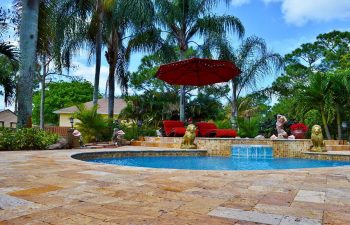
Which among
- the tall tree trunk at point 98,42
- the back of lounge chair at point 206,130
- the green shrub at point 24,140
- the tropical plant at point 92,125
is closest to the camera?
the green shrub at point 24,140

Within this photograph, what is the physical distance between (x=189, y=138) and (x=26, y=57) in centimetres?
617

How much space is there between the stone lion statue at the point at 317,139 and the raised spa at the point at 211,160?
0.59 m

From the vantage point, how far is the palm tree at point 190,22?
15.0 meters

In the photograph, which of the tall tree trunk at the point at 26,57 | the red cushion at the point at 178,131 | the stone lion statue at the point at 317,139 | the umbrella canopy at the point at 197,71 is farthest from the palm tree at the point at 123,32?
the stone lion statue at the point at 317,139

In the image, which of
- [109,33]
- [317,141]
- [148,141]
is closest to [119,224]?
[317,141]

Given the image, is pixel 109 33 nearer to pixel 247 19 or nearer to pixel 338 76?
pixel 247 19

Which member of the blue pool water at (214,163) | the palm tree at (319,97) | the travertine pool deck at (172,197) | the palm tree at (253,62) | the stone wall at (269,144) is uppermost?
the palm tree at (253,62)

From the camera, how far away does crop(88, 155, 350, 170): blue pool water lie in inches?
316

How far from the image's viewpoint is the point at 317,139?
9.57 m

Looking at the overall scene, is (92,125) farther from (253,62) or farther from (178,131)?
(253,62)

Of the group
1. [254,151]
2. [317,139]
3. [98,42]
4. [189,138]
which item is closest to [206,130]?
[189,138]

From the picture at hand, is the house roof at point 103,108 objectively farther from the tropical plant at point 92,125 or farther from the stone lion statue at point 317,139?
the stone lion statue at point 317,139

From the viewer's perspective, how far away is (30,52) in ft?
34.3

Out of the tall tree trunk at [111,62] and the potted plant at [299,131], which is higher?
the tall tree trunk at [111,62]
